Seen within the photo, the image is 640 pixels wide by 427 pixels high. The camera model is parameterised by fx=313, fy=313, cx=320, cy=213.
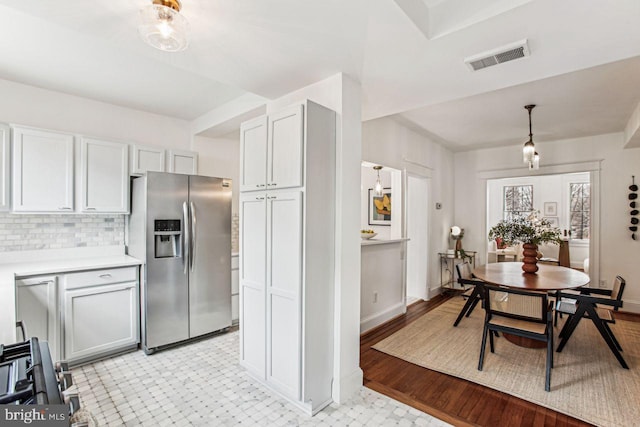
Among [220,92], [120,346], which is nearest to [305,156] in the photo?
→ [220,92]

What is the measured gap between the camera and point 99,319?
2.93 meters

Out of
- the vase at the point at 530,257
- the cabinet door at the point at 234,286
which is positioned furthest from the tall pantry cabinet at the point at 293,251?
the vase at the point at 530,257

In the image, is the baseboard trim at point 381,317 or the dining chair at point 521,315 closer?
the dining chair at point 521,315

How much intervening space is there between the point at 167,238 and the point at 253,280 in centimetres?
128

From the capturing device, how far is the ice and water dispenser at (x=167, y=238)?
3180 millimetres

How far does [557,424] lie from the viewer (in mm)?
2100

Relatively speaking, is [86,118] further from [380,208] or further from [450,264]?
[450,264]

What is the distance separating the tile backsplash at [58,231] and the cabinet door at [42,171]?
0.29 meters

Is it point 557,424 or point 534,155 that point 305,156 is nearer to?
point 557,424

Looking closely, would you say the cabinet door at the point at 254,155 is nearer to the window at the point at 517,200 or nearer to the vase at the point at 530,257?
the vase at the point at 530,257

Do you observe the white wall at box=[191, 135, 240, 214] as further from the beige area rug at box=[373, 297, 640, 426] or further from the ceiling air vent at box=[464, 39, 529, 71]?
the ceiling air vent at box=[464, 39, 529, 71]

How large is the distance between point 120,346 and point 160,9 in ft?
9.85

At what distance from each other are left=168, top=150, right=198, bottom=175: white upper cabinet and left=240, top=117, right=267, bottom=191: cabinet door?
151 cm


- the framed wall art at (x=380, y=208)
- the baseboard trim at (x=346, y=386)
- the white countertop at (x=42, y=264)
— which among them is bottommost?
the baseboard trim at (x=346, y=386)
